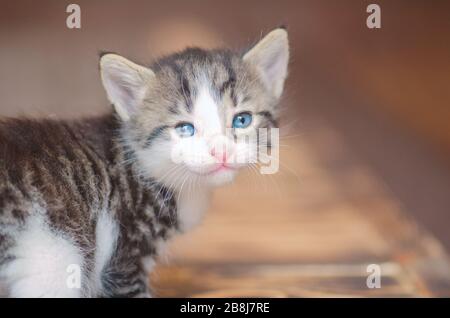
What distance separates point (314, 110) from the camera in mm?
2418

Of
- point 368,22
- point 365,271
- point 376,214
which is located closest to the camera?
point 365,271

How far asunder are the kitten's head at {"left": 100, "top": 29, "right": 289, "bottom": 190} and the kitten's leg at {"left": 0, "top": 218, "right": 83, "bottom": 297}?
0.28 m

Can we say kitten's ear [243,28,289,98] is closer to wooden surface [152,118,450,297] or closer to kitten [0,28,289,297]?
kitten [0,28,289,297]

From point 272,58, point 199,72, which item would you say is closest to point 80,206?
point 199,72

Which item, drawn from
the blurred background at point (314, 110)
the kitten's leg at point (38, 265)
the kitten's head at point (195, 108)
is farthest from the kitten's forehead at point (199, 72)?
the kitten's leg at point (38, 265)

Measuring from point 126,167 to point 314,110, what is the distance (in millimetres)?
1014

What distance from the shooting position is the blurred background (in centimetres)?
196

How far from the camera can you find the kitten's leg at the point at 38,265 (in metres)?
1.34

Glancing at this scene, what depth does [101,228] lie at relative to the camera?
1.49 meters

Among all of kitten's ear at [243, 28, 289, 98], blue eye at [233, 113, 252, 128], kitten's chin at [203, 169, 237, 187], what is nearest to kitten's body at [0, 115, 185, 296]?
kitten's chin at [203, 169, 237, 187]
